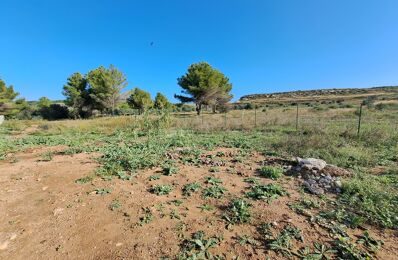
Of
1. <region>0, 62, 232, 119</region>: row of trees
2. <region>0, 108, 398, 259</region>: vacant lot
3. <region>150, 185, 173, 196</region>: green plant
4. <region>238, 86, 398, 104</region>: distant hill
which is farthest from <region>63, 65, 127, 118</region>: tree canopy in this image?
<region>238, 86, 398, 104</region>: distant hill

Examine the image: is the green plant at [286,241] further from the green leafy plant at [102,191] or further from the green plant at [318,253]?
the green leafy plant at [102,191]

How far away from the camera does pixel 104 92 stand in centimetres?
2970

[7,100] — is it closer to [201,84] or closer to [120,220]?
[201,84]

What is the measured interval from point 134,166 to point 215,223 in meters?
2.64

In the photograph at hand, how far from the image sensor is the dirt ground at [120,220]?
93.1 inches

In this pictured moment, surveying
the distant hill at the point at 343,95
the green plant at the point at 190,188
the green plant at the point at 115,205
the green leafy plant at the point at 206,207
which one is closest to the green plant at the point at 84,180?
the green plant at the point at 115,205

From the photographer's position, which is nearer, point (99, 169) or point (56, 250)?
point (56, 250)

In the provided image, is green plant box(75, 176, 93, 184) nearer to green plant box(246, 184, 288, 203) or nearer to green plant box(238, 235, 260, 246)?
green plant box(246, 184, 288, 203)

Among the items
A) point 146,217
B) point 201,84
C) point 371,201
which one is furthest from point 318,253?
point 201,84

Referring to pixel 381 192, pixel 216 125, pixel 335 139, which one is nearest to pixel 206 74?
pixel 216 125

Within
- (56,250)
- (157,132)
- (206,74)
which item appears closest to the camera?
(56,250)

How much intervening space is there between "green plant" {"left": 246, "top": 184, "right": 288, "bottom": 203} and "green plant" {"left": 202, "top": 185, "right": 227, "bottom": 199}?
16.6 inches

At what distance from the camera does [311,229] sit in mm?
2666

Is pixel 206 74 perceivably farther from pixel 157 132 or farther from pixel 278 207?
pixel 278 207
